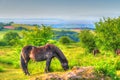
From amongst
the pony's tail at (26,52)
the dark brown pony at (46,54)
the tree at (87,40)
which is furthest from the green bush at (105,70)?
the tree at (87,40)

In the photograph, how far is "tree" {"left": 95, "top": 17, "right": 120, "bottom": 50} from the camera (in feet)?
184

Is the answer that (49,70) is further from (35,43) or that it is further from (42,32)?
(42,32)

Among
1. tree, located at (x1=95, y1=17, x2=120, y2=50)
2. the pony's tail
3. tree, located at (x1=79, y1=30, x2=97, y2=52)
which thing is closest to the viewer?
the pony's tail

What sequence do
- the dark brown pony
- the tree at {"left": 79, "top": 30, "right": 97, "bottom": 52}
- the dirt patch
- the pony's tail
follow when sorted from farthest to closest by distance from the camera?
the tree at {"left": 79, "top": 30, "right": 97, "bottom": 52} < the pony's tail < the dark brown pony < the dirt patch

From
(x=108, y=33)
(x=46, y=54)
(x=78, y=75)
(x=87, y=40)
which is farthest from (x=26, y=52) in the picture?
(x=87, y=40)

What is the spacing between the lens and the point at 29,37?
37906 millimetres

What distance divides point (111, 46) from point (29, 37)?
23077 mm

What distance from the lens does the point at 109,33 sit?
189 feet

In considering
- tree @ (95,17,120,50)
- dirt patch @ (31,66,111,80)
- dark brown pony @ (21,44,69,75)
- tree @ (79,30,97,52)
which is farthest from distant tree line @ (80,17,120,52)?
dirt patch @ (31,66,111,80)

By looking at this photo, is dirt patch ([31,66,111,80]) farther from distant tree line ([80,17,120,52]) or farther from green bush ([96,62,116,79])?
distant tree line ([80,17,120,52])

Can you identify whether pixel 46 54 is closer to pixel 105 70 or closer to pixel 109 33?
pixel 105 70

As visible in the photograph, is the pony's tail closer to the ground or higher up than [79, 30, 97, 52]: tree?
higher up

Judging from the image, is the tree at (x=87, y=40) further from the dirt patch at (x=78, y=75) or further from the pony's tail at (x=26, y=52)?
the dirt patch at (x=78, y=75)

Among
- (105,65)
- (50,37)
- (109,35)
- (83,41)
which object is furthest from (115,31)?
(105,65)
